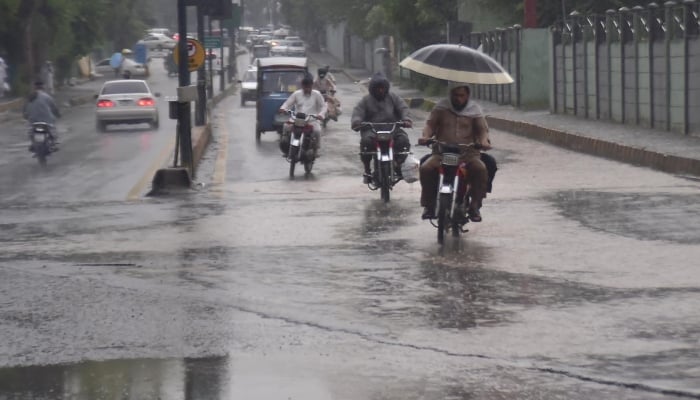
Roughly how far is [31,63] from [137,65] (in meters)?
28.7

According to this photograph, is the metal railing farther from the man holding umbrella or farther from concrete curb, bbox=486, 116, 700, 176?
the man holding umbrella

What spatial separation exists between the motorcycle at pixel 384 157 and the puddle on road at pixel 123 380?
8886 mm

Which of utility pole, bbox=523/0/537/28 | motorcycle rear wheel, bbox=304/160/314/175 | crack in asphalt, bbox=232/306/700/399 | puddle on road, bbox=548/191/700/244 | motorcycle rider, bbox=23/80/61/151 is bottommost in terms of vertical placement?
crack in asphalt, bbox=232/306/700/399

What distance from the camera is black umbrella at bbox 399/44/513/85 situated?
13.6m

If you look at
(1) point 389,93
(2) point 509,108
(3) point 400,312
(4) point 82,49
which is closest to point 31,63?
(4) point 82,49

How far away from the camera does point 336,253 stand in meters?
12.4

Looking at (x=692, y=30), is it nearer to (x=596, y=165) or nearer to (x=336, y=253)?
(x=596, y=165)

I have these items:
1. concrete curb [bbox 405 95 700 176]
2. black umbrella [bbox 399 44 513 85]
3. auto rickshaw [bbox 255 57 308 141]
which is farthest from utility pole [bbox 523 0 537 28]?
black umbrella [bbox 399 44 513 85]

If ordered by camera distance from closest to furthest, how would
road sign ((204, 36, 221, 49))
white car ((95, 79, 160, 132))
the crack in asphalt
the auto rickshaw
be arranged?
the crack in asphalt → the auto rickshaw → white car ((95, 79, 160, 132)) → road sign ((204, 36, 221, 49))

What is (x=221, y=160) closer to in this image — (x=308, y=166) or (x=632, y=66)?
(x=308, y=166)

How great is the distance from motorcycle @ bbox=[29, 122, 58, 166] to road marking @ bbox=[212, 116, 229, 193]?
3125mm

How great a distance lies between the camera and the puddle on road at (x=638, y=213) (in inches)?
522

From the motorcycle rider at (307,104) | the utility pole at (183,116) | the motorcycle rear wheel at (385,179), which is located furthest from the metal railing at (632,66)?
the motorcycle rear wheel at (385,179)

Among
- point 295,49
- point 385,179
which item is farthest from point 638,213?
point 295,49
